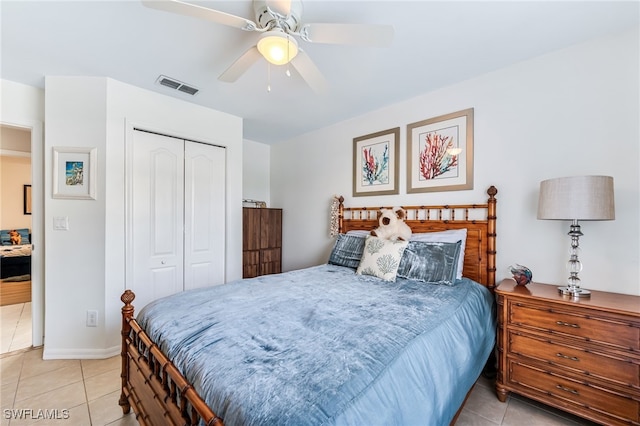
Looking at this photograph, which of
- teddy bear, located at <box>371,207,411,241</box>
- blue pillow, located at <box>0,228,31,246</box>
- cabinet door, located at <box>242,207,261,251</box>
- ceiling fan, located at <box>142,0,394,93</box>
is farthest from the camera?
blue pillow, located at <box>0,228,31,246</box>

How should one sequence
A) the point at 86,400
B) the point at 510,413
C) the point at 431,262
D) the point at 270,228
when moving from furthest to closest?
the point at 270,228 < the point at 431,262 < the point at 86,400 < the point at 510,413

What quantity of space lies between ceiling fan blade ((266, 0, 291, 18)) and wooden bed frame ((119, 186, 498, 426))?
176cm

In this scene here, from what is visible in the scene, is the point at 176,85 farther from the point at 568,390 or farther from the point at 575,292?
the point at 568,390

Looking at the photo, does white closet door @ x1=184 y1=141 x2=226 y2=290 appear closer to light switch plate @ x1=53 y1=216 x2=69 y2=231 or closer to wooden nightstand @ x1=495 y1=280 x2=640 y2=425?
light switch plate @ x1=53 y1=216 x2=69 y2=231

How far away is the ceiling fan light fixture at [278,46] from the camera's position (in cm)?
145

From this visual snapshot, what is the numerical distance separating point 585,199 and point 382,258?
1378 millimetres

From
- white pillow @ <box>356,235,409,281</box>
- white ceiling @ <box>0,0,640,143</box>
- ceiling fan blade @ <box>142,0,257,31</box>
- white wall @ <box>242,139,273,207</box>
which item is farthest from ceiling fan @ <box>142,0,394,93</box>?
white wall @ <box>242,139,273,207</box>

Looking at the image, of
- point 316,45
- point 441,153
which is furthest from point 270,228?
point 316,45

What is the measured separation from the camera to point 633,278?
5.80ft

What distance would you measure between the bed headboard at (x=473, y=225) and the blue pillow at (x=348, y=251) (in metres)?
0.58

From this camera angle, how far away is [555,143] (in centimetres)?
206

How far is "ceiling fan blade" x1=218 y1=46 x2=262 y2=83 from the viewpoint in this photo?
1613 mm


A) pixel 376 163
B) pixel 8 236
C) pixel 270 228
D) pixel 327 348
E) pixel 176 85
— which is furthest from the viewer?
pixel 8 236

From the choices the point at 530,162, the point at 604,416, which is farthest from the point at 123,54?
the point at 604,416
